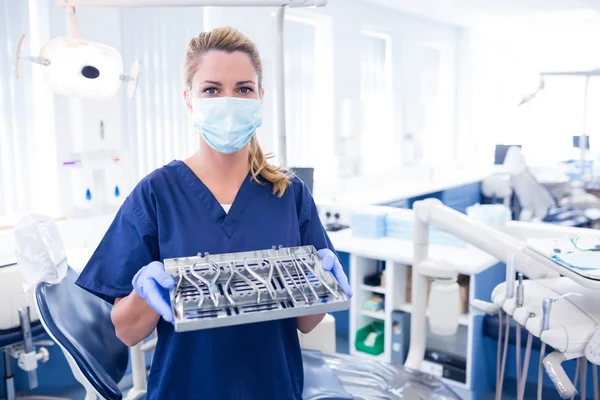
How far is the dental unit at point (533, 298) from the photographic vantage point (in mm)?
1246

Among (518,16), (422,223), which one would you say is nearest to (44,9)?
(422,223)

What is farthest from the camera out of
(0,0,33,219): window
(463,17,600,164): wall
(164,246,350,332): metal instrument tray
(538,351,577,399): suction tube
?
(463,17,600,164): wall

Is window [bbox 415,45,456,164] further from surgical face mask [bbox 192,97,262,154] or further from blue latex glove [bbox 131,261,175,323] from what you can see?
blue latex glove [bbox 131,261,175,323]

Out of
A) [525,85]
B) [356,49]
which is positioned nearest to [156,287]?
[356,49]

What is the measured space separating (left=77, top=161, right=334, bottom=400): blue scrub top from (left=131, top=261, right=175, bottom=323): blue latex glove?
10cm

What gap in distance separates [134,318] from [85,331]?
0.66 m

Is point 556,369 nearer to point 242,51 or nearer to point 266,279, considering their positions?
point 266,279

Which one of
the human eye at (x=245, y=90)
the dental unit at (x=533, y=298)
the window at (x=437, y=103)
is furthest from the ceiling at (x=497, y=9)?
the human eye at (x=245, y=90)

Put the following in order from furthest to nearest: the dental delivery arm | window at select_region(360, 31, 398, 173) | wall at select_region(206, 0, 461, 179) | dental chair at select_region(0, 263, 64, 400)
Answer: window at select_region(360, 31, 398, 173)
wall at select_region(206, 0, 461, 179)
dental chair at select_region(0, 263, 64, 400)
the dental delivery arm

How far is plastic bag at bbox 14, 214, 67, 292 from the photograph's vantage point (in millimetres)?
1825

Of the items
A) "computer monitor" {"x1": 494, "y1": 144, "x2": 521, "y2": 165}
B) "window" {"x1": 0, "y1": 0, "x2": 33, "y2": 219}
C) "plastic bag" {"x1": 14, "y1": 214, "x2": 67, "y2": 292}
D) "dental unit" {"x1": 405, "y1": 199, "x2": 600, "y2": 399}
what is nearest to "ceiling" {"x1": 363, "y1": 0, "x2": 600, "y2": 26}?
"computer monitor" {"x1": 494, "y1": 144, "x2": 521, "y2": 165}

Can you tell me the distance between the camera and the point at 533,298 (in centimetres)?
144

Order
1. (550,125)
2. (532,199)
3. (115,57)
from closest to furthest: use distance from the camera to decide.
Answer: (115,57) → (532,199) → (550,125)

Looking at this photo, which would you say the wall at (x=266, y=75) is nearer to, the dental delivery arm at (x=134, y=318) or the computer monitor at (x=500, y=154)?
the computer monitor at (x=500, y=154)
